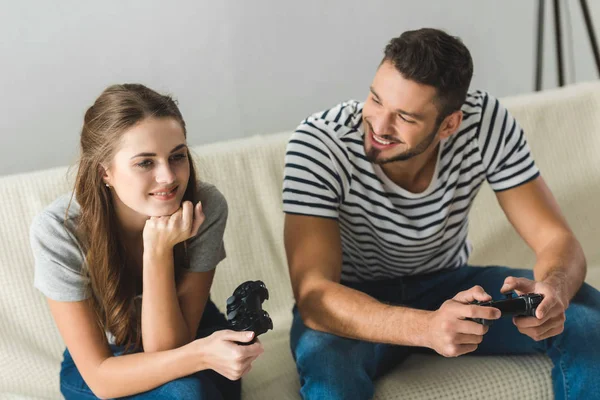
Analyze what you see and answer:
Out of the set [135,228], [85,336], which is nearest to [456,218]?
[135,228]

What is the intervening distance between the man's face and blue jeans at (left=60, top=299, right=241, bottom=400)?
47 cm

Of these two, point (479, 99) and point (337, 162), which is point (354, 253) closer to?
point (337, 162)

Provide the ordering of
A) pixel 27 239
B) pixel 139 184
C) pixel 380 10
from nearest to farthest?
pixel 139 184 → pixel 27 239 → pixel 380 10

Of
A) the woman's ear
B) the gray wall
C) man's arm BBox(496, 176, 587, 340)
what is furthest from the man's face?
the gray wall

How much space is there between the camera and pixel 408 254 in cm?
162

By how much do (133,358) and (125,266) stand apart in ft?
0.65

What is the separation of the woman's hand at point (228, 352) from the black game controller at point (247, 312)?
0.5 inches

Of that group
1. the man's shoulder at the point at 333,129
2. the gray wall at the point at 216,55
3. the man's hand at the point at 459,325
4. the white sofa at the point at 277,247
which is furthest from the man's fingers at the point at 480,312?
the gray wall at the point at 216,55

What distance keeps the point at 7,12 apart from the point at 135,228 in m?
0.81

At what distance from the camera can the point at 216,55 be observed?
212 centimetres

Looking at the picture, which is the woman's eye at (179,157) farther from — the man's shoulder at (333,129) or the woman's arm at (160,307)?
the man's shoulder at (333,129)

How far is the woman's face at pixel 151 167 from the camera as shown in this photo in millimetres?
1287

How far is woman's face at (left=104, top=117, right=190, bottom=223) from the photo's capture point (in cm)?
129

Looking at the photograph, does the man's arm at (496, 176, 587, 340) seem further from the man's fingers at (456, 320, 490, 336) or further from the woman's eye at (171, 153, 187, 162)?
the woman's eye at (171, 153, 187, 162)
